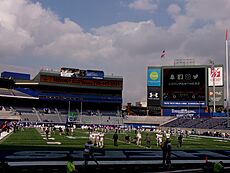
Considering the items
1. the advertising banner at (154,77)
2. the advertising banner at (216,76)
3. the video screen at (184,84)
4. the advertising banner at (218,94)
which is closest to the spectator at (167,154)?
the advertising banner at (216,76)

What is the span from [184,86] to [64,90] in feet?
122

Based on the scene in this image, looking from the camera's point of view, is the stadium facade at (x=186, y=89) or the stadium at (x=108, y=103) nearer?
the stadium at (x=108, y=103)

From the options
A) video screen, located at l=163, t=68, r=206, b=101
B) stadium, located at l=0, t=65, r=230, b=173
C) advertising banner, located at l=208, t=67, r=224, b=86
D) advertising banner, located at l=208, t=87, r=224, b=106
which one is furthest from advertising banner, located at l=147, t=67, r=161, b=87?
advertising banner, located at l=208, t=87, r=224, b=106

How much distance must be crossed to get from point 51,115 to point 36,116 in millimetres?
4519

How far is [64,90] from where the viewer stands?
10094cm

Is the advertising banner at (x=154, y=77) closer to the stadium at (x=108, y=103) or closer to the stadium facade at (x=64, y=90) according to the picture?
the stadium at (x=108, y=103)

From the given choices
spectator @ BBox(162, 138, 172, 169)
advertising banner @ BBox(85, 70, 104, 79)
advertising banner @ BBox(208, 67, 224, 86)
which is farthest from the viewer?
advertising banner @ BBox(85, 70, 104, 79)

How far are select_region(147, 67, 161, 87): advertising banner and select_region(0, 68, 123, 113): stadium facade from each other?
20902 mm

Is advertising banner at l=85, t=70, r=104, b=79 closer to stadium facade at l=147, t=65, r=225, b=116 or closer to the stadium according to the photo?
the stadium

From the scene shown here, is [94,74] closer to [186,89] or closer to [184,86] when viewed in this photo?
[184,86]

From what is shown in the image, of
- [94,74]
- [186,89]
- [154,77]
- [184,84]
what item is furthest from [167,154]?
[94,74]

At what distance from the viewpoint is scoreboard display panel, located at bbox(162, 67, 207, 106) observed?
80500 mm

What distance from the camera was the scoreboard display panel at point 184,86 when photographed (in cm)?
8050

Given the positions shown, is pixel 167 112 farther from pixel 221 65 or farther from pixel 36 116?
pixel 36 116
